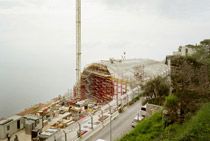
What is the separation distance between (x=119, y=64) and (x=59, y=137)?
14587mm

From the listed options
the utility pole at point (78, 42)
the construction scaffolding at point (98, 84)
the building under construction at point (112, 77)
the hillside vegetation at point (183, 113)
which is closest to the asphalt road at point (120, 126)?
the hillside vegetation at point (183, 113)

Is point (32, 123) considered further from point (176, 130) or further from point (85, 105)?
point (85, 105)

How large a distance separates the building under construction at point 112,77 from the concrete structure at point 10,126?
30.8 feet

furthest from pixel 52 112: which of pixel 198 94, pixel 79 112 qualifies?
pixel 198 94

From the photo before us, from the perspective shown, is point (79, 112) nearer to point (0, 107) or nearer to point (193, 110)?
point (193, 110)

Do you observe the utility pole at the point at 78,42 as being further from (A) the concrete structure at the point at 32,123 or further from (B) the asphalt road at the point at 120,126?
(A) the concrete structure at the point at 32,123

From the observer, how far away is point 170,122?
10.4 meters

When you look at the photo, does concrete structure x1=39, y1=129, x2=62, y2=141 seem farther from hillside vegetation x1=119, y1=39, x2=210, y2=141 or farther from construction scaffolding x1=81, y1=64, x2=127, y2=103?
construction scaffolding x1=81, y1=64, x2=127, y2=103

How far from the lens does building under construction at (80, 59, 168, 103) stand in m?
22.1

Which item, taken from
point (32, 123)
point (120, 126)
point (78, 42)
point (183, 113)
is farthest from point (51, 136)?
point (78, 42)

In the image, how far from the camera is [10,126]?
12961 millimetres

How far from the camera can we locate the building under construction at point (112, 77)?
22109 millimetres

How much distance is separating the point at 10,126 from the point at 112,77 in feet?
36.7

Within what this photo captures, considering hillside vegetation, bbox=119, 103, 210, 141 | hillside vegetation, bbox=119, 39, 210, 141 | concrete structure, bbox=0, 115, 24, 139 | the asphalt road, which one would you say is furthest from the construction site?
hillside vegetation, bbox=119, 39, 210, 141
